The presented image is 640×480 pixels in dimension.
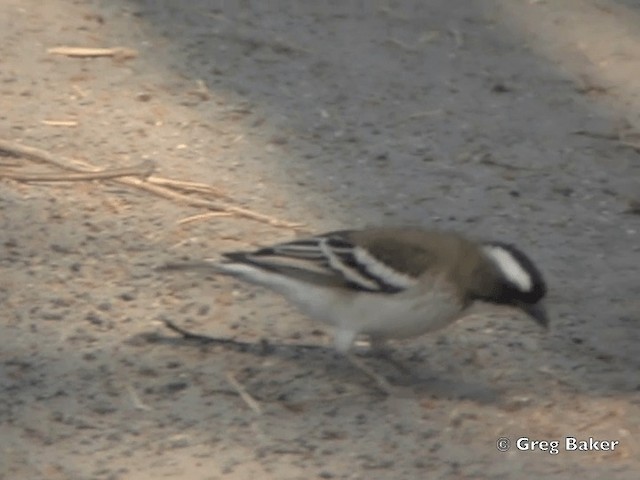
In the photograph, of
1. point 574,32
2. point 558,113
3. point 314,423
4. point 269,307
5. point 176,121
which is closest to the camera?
point 314,423

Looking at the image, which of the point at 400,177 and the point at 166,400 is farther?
the point at 400,177

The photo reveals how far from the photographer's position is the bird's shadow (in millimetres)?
5477

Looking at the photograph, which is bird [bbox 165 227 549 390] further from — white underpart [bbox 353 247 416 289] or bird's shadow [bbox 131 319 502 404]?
bird's shadow [bbox 131 319 502 404]

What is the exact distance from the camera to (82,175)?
6.82m

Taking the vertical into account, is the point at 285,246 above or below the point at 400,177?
above

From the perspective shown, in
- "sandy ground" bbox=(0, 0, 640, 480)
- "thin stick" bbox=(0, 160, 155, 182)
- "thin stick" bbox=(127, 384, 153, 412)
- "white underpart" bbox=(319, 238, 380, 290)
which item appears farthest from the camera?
"thin stick" bbox=(0, 160, 155, 182)

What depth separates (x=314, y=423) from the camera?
17.1 feet

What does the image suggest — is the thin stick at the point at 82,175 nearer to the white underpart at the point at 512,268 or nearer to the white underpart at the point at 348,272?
the white underpart at the point at 348,272

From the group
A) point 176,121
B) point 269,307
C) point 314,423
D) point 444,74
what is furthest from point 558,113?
point 314,423

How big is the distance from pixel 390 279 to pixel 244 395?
1.97ft

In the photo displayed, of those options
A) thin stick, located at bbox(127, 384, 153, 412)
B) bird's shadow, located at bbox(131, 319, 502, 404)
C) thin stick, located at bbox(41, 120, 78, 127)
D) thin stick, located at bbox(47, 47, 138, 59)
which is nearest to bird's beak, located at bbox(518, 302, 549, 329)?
bird's shadow, located at bbox(131, 319, 502, 404)

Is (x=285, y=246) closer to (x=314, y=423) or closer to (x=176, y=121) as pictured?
(x=314, y=423)

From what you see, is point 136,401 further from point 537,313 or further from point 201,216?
point 201,216

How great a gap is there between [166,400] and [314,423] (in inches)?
19.2
